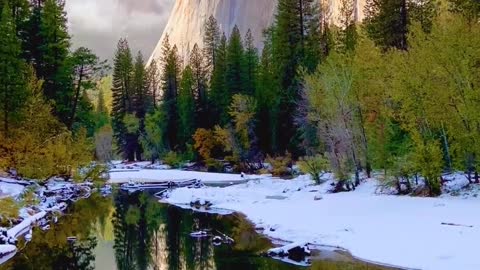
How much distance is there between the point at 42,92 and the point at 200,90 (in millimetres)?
31059

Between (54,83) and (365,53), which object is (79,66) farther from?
(365,53)

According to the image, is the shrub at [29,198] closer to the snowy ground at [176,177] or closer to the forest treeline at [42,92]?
the forest treeline at [42,92]

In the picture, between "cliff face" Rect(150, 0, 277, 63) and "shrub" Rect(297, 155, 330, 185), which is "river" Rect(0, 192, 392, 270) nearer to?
"shrub" Rect(297, 155, 330, 185)

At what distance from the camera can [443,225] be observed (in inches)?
628

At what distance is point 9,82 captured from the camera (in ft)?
96.0

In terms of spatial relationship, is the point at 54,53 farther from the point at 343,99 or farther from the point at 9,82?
the point at 343,99

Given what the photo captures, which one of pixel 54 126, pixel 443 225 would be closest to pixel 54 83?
pixel 54 126

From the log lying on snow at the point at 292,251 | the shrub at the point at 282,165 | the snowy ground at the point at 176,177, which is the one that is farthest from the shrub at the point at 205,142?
the log lying on snow at the point at 292,251

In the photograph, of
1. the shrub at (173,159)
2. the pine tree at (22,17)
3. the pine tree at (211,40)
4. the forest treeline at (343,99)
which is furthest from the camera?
the pine tree at (211,40)

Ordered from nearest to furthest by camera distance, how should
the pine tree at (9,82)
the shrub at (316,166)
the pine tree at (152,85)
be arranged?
the pine tree at (9,82)
the shrub at (316,166)
the pine tree at (152,85)

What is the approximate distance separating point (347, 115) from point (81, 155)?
49.8 feet

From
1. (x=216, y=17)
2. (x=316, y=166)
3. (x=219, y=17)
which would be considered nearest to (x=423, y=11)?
(x=316, y=166)

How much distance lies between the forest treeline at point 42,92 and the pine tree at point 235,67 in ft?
60.3

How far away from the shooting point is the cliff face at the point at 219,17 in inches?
4424
